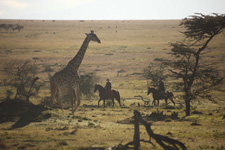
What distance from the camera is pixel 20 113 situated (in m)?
14.1

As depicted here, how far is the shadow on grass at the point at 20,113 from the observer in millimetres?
13320

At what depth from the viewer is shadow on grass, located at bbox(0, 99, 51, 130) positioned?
1332cm

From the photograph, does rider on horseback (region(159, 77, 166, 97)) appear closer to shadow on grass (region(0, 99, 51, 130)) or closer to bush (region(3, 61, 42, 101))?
shadow on grass (region(0, 99, 51, 130))

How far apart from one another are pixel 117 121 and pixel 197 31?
9014 mm

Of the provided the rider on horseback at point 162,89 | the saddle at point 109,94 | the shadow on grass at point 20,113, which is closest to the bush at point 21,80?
the shadow on grass at point 20,113

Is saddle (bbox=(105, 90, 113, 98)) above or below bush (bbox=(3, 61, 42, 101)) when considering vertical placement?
below

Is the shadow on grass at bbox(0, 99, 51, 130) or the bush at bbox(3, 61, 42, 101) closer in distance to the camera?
the shadow on grass at bbox(0, 99, 51, 130)

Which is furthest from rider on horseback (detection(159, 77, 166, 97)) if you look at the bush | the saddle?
the bush

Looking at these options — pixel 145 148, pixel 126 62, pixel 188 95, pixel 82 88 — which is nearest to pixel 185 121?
pixel 188 95

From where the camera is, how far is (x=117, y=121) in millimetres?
15828

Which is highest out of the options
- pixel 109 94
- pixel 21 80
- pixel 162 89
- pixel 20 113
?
pixel 21 80

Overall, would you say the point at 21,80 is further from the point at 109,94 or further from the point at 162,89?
the point at 162,89

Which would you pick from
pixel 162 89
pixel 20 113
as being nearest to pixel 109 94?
pixel 162 89

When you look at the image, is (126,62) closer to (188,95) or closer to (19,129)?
(188,95)
